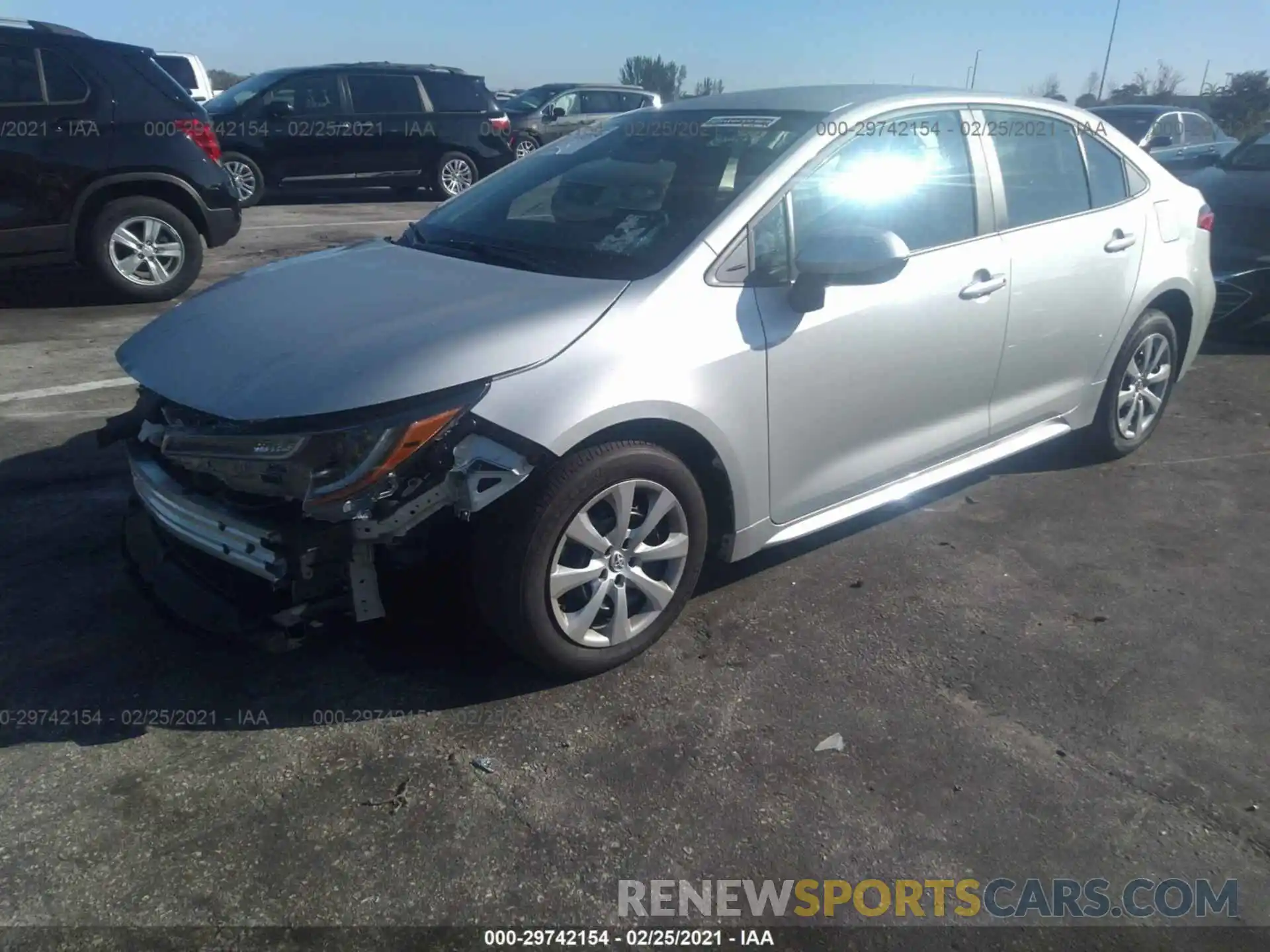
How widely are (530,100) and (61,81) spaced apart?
53.6 ft

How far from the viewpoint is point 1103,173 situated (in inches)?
177

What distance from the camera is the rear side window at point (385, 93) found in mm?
13641

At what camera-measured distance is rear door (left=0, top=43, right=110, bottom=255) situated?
704cm

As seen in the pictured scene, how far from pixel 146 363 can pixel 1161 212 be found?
4.35 m

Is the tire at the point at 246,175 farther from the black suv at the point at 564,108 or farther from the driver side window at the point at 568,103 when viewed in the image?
the driver side window at the point at 568,103

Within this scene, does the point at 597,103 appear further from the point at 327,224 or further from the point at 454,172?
the point at 327,224

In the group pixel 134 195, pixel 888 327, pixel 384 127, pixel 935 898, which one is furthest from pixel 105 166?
pixel 935 898

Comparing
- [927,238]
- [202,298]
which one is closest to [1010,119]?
[927,238]

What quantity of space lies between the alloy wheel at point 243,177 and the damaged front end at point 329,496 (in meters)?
11.8

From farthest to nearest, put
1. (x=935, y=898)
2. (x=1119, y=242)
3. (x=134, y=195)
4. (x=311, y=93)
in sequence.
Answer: (x=311, y=93) → (x=134, y=195) → (x=1119, y=242) → (x=935, y=898)

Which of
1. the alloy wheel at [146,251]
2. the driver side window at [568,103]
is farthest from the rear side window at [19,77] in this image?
the driver side window at [568,103]

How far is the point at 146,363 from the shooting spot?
3.09m

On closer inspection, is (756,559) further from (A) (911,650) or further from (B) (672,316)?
(B) (672,316)

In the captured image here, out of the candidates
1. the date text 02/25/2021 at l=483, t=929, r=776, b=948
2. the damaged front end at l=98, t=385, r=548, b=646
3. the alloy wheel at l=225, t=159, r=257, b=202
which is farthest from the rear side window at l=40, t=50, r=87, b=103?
the date text 02/25/2021 at l=483, t=929, r=776, b=948
